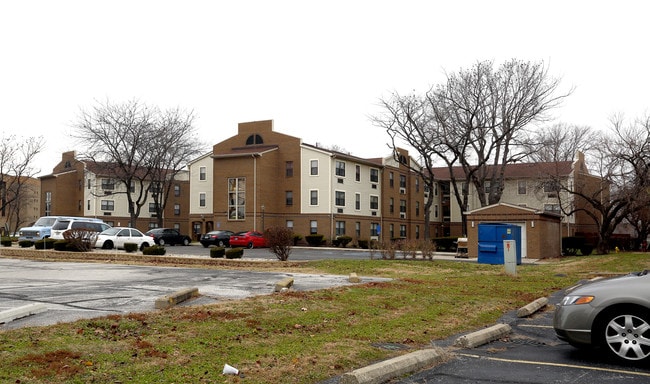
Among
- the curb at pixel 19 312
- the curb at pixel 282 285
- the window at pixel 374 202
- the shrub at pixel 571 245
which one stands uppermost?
the window at pixel 374 202

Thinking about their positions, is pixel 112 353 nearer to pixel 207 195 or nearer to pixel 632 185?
pixel 632 185

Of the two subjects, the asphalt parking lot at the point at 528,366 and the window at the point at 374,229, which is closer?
the asphalt parking lot at the point at 528,366

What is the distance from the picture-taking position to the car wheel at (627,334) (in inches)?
272

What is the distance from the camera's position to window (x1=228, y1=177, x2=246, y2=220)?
191ft

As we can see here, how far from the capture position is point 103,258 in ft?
89.1

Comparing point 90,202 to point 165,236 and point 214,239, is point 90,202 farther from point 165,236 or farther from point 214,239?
point 214,239

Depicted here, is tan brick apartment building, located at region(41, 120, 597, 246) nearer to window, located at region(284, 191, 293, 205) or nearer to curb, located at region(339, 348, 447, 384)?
window, located at region(284, 191, 293, 205)

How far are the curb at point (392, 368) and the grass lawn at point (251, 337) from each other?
1.70 feet

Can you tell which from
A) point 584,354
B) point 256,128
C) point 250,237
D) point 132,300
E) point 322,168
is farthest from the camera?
point 256,128

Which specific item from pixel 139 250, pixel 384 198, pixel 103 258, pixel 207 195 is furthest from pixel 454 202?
pixel 103 258

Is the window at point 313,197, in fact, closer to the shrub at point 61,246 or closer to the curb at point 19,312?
the shrub at point 61,246

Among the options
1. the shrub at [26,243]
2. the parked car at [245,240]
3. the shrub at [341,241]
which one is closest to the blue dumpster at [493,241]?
the parked car at [245,240]

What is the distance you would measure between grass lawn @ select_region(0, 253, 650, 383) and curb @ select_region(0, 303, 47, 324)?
3.95ft

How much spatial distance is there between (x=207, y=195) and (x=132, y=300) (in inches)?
2068
